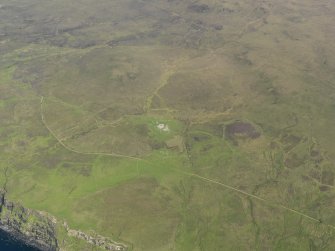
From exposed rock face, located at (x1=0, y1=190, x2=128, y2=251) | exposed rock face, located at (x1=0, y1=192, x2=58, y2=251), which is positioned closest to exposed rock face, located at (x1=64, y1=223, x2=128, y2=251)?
exposed rock face, located at (x1=0, y1=190, x2=128, y2=251)

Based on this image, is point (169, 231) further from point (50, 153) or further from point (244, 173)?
point (50, 153)

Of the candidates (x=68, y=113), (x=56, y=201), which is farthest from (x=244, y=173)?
(x=68, y=113)

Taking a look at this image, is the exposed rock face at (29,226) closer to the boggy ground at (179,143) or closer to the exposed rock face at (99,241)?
the boggy ground at (179,143)

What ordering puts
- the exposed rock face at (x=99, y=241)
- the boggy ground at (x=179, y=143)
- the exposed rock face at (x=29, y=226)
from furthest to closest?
the boggy ground at (x=179, y=143)
the exposed rock face at (x=29, y=226)
the exposed rock face at (x=99, y=241)

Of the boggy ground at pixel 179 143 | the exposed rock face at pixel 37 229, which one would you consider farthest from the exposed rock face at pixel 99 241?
the boggy ground at pixel 179 143

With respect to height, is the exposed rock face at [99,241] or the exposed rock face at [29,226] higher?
the exposed rock face at [99,241]

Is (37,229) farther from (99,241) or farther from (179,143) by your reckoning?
(179,143)
